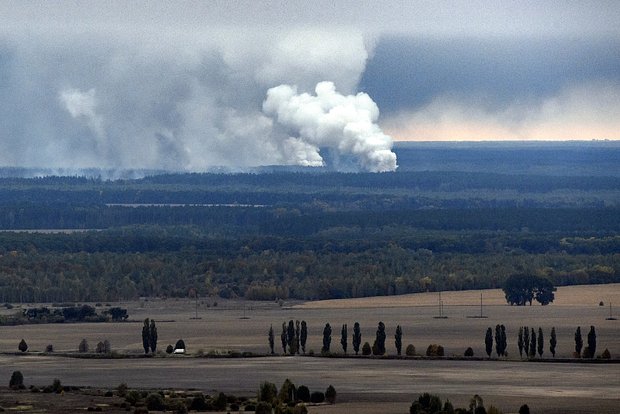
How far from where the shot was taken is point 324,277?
6437 inches

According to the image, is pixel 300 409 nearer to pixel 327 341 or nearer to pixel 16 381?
pixel 16 381

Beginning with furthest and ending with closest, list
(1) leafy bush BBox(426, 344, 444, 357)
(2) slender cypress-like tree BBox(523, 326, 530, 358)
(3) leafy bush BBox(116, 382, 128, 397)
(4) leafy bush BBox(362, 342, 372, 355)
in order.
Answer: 1. (4) leafy bush BBox(362, 342, 372, 355)
2. (1) leafy bush BBox(426, 344, 444, 357)
3. (2) slender cypress-like tree BBox(523, 326, 530, 358)
4. (3) leafy bush BBox(116, 382, 128, 397)

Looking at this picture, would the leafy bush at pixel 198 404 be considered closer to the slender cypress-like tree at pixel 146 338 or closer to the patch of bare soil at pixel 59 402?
the patch of bare soil at pixel 59 402

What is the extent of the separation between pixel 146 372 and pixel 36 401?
13965 millimetres

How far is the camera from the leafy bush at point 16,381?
90.1m

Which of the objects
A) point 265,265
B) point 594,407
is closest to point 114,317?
point 265,265

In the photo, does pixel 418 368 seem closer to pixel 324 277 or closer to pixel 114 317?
pixel 114 317

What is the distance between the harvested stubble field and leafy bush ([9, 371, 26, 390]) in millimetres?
1294

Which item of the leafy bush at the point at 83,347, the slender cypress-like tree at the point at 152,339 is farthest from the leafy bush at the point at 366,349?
the leafy bush at the point at 83,347

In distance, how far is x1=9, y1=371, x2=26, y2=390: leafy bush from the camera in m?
90.1

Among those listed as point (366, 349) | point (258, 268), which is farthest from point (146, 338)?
point (258, 268)

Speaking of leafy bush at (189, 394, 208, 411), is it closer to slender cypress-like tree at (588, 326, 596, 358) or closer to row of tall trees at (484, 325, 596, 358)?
row of tall trees at (484, 325, 596, 358)

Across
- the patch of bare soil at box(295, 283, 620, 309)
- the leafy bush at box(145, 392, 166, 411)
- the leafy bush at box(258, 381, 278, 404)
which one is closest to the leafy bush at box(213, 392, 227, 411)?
the leafy bush at box(258, 381, 278, 404)

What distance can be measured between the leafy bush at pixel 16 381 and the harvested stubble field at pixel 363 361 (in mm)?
1294
